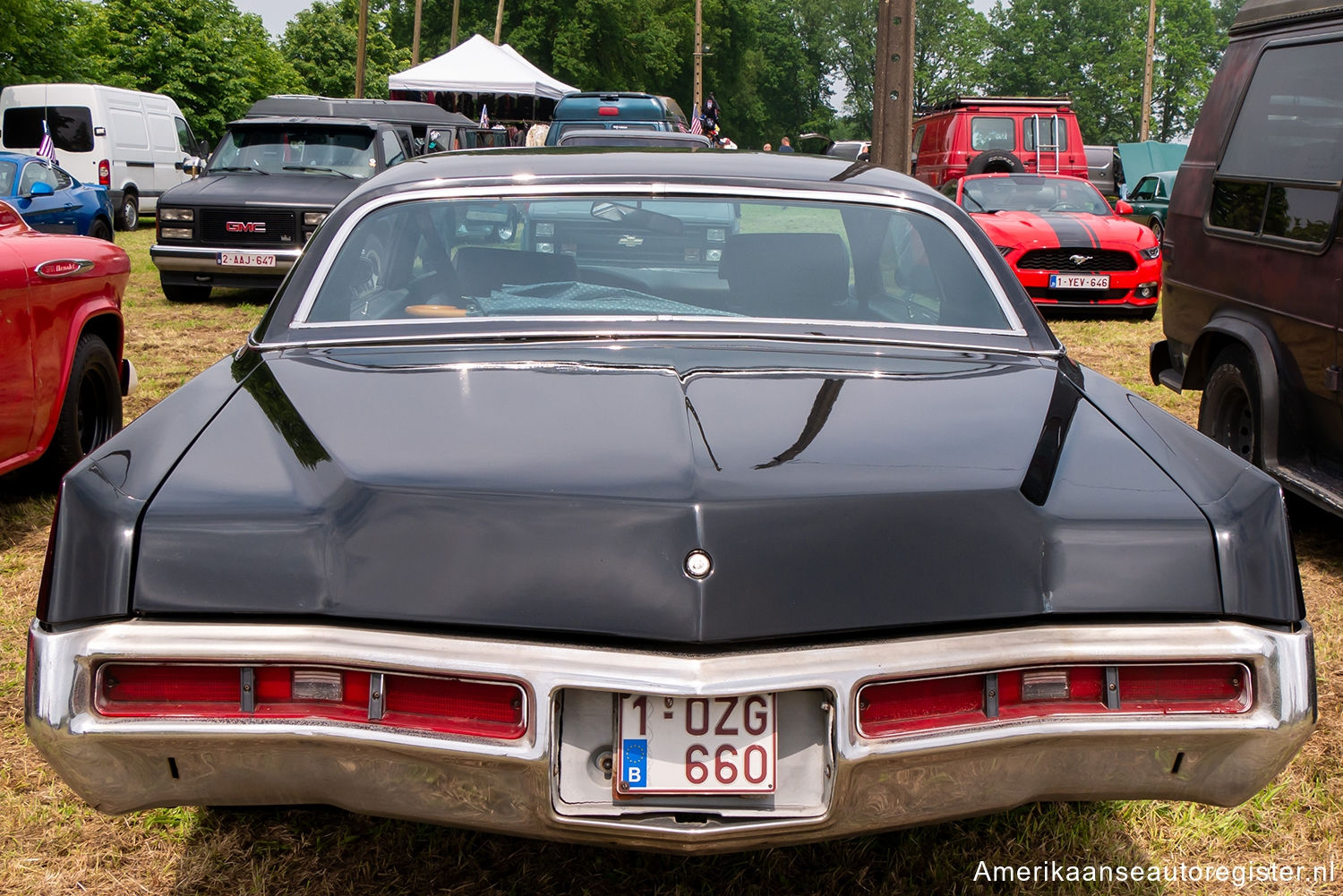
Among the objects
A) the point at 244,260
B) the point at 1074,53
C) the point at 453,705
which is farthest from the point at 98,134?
the point at 1074,53

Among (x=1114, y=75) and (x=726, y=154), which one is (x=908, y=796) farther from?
(x=1114, y=75)

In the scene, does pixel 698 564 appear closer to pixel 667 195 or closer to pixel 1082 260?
pixel 667 195

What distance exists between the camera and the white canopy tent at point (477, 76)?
26.6 metres

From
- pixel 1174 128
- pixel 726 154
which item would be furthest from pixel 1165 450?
pixel 1174 128

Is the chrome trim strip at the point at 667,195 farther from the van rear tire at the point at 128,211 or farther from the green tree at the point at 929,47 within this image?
the green tree at the point at 929,47

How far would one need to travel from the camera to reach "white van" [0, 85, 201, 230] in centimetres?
1856

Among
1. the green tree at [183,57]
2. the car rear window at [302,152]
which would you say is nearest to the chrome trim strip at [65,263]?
the car rear window at [302,152]

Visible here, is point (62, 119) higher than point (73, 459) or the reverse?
higher

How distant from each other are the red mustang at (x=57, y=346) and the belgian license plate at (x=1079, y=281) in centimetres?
826

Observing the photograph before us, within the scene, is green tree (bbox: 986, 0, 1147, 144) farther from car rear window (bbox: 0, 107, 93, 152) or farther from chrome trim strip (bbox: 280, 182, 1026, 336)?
chrome trim strip (bbox: 280, 182, 1026, 336)

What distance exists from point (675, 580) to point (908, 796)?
0.50 meters

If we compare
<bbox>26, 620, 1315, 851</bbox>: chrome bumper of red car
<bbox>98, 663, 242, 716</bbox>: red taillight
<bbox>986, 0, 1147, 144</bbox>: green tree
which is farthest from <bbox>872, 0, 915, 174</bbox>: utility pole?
<bbox>986, 0, 1147, 144</bbox>: green tree

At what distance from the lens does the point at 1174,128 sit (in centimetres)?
8525

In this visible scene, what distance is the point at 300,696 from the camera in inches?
71.6
